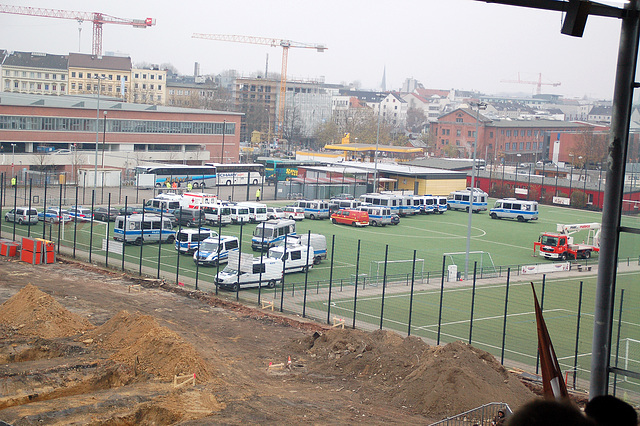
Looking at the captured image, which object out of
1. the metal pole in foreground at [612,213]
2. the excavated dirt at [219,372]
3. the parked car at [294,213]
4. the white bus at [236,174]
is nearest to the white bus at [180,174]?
the white bus at [236,174]

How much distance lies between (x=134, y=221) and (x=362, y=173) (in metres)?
25.4

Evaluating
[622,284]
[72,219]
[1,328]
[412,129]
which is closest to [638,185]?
[622,284]

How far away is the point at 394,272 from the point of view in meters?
23.4

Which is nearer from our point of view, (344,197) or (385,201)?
(385,201)

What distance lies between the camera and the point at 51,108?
164 ft

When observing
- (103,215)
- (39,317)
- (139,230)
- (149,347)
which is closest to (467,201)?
(103,215)

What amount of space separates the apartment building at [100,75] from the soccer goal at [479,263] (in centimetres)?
7043

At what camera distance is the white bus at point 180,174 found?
46969 mm

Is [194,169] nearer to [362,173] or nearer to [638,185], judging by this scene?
[362,173]

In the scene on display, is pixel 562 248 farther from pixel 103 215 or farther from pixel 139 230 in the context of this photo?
pixel 103 215

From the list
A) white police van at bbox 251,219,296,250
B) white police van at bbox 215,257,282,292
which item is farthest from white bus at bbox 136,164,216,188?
white police van at bbox 215,257,282,292

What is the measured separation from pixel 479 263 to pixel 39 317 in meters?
17.3

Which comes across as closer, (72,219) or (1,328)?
(1,328)

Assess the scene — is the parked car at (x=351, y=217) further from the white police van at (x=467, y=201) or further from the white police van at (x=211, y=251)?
the white police van at (x=211, y=251)
